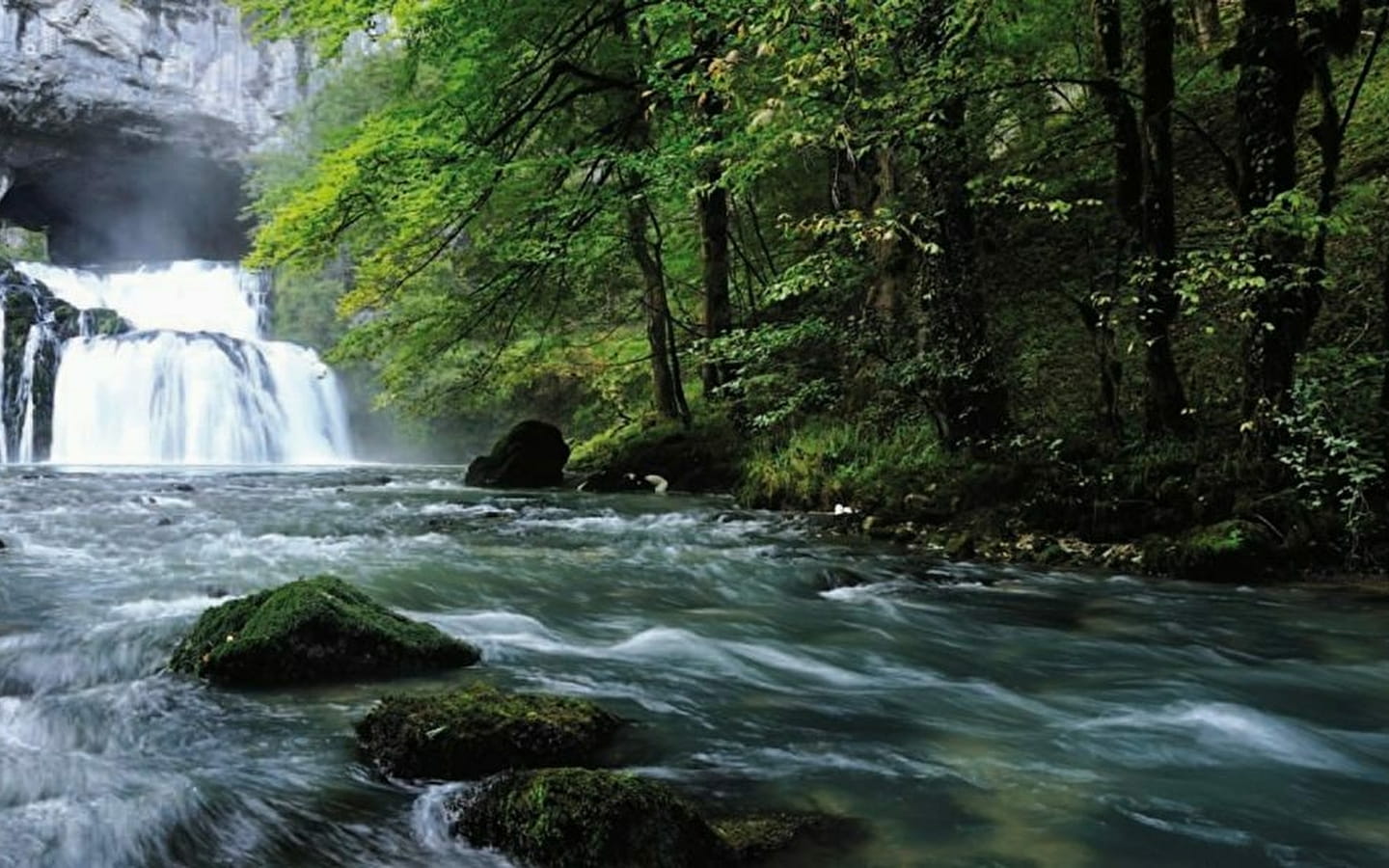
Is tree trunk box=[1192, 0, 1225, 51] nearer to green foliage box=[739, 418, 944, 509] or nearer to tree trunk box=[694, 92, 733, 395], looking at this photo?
tree trunk box=[694, 92, 733, 395]

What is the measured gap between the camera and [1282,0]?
5621 millimetres

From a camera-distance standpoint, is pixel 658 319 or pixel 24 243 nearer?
pixel 658 319

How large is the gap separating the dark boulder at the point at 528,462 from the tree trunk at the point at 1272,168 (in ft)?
31.5

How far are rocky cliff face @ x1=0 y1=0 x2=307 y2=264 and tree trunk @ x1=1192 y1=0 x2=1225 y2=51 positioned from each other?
28.4 meters

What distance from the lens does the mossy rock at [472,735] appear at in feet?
9.64

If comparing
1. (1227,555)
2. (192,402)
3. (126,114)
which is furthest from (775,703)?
(126,114)

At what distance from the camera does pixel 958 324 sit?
25.5ft

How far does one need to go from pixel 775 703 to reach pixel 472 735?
5.01 feet

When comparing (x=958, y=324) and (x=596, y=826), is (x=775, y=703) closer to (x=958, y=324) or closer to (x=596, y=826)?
(x=596, y=826)

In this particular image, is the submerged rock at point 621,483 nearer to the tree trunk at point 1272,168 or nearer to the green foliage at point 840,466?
the green foliage at point 840,466

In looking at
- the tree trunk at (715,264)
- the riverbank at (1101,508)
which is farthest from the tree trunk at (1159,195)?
the tree trunk at (715,264)

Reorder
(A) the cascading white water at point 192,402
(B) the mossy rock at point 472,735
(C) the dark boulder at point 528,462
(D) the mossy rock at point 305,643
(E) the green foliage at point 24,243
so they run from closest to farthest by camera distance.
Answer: (B) the mossy rock at point 472,735, (D) the mossy rock at point 305,643, (C) the dark boulder at point 528,462, (A) the cascading white water at point 192,402, (E) the green foliage at point 24,243

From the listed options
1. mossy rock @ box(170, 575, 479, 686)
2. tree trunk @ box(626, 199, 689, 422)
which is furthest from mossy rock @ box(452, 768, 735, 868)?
tree trunk @ box(626, 199, 689, 422)

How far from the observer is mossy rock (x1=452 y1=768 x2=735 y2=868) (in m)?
2.32
